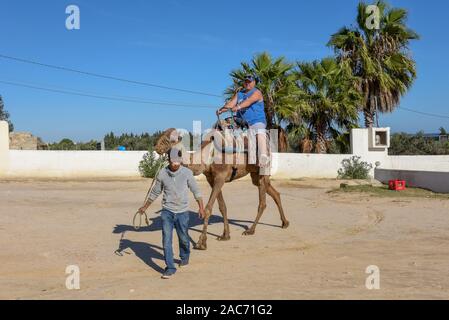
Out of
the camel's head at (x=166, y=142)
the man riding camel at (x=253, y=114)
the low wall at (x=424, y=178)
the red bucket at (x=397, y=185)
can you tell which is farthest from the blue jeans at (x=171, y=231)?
the low wall at (x=424, y=178)

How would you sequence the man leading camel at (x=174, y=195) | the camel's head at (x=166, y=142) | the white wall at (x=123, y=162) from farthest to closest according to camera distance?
the white wall at (x=123, y=162)
the camel's head at (x=166, y=142)
the man leading camel at (x=174, y=195)

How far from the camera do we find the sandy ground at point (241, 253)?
5664 mm

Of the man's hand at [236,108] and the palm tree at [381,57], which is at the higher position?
the palm tree at [381,57]

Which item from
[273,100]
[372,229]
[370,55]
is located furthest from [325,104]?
[372,229]

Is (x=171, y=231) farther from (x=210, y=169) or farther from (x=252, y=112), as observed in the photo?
(x=252, y=112)

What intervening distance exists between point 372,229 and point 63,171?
1701 cm

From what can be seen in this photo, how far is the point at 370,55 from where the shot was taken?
27031mm

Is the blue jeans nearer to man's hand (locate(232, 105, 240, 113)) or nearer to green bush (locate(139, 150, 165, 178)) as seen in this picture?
man's hand (locate(232, 105, 240, 113))

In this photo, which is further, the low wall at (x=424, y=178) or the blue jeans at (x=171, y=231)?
the low wall at (x=424, y=178)

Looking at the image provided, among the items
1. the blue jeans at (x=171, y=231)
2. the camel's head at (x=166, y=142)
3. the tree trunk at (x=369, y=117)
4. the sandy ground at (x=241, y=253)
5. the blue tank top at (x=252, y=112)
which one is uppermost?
the tree trunk at (x=369, y=117)

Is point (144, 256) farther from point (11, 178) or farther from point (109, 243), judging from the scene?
point (11, 178)

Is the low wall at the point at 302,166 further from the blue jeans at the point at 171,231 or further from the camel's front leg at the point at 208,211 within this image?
the blue jeans at the point at 171,231

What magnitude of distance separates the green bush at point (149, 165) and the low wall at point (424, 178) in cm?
1127

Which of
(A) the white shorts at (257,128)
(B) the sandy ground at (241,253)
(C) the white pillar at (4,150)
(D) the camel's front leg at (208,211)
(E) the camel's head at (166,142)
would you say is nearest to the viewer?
(B) the sandy ground at (241,253)
